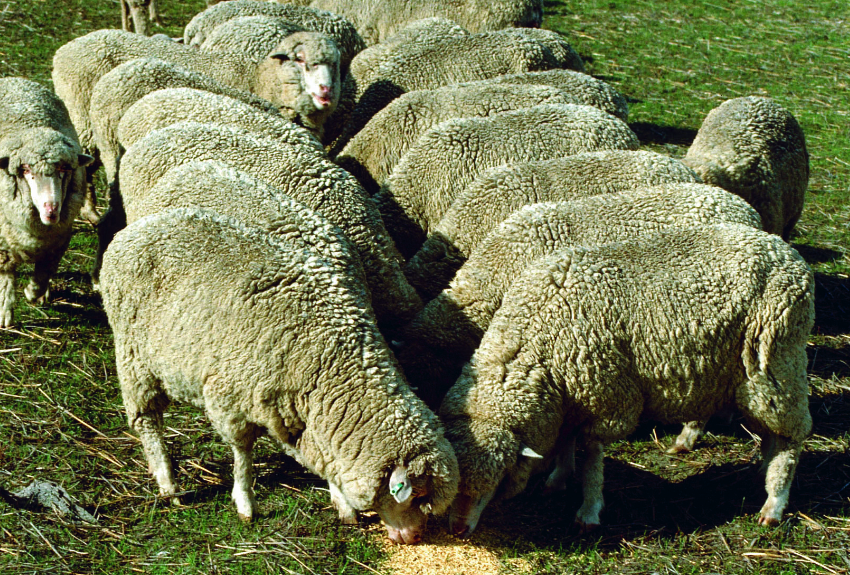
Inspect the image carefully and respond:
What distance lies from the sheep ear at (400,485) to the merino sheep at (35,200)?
3.12m

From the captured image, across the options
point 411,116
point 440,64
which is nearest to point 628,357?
point 411,116

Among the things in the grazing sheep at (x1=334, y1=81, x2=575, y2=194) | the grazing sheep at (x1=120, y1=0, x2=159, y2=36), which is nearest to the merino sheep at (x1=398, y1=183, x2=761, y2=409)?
the grazing sheep at (x1=334, y1=81, x2=575, y2=194)

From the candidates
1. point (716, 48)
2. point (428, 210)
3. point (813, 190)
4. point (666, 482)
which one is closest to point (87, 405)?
point (428, 210)

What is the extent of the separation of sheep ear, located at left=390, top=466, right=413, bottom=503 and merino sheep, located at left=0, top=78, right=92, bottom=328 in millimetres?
3123

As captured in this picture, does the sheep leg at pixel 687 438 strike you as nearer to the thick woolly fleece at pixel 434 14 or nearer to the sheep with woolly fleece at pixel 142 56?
the sheep with woolly fleece at pixel 142 56

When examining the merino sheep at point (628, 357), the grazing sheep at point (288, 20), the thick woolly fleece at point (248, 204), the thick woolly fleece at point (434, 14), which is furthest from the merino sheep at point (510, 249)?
the thick woolly fleece at point (434, 14)

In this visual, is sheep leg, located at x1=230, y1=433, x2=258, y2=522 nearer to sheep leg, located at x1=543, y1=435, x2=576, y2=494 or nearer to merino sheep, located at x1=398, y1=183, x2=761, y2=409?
merino sheep, located at x1=398, y1=183, x2=761, y2=409

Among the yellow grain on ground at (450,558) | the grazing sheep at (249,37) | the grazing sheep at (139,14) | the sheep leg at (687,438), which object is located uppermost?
the grazing sheep at (249,37)

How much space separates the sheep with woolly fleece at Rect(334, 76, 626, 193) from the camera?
24.2ft

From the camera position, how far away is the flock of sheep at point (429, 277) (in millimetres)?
4590

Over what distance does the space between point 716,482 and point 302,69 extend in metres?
4.69

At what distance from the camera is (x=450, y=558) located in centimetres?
463

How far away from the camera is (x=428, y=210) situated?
6.79 m

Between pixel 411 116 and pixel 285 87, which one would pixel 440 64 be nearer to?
pixel 411 116
